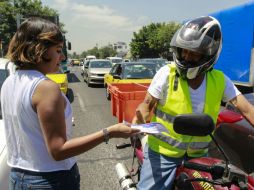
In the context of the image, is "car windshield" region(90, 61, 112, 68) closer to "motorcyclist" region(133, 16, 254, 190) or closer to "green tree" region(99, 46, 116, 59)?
"motorcyclist" region(133, 16, 254, 190)

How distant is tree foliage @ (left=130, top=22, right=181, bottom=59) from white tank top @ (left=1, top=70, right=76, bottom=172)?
69.0 meters

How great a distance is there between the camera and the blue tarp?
11.6 m

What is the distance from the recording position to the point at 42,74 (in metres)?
1.96

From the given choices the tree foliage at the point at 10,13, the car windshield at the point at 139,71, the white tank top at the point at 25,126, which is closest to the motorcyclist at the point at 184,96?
the white tank top at the point at 25,126

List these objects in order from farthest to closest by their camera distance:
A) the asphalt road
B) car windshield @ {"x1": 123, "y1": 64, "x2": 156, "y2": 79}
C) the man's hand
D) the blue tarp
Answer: car windshield @ {"x1": 123, "y1": 64, "x2": 156, "y2": 79} < the blue tarp < the asphalt road < the man's hand

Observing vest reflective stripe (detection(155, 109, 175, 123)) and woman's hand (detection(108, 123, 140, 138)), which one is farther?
vest reflective stripe (detection(155, 109, 175, 123))

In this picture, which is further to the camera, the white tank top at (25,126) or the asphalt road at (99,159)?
the asphalt road at (99,159)

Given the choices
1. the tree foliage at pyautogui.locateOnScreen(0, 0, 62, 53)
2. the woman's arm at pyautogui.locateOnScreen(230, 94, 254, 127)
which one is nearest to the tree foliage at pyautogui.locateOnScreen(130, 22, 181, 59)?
the tree foliage at pyautogui.locateOnScreen(0, 0, 62, 53)

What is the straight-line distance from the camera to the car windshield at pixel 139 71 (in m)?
13.0

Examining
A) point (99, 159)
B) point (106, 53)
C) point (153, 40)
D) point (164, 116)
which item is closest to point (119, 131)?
point (164, 116)

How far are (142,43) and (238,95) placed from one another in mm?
78256

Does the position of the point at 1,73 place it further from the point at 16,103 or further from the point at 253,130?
the point at 253,130

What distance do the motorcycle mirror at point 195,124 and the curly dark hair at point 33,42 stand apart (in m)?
0.79

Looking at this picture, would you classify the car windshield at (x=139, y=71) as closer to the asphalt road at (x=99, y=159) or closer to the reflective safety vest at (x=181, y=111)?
the asphalt road at (x=99, y=159)
